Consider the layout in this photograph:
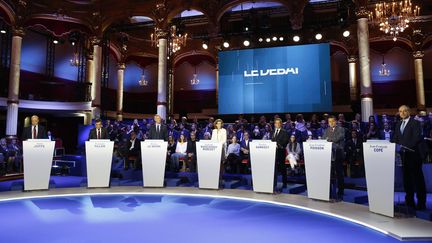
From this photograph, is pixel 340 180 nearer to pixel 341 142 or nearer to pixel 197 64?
pixel 341 142

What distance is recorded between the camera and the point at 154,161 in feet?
17.6

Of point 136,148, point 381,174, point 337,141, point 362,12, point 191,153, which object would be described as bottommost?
point 381,174

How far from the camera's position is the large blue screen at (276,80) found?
33.4ft

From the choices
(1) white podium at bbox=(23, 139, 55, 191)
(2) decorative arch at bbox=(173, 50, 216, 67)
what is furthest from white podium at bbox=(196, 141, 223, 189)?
(2) decorative arch at bbox=(173, 50, 216, 67)

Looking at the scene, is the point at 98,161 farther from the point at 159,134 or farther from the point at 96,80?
the point at 96,80

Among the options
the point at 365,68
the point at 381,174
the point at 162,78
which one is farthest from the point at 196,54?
the point at 381,174

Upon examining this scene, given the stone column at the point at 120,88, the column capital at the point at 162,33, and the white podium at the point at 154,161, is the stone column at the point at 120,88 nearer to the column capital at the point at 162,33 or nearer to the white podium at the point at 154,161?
the column capital at the point at 162,33

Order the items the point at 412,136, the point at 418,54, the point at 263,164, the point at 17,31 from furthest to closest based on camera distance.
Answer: the point at 418,54
the point at 17,31
the point at 263,164
the point at 412,136

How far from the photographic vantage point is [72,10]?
38.3 feet

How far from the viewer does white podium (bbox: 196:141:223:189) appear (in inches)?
205

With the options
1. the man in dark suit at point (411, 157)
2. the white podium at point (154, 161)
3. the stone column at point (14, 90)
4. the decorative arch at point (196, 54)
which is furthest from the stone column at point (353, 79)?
the stone column at point (14, 90)

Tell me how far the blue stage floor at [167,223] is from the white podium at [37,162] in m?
0.66

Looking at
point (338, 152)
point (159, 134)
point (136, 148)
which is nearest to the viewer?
point (338, 152)

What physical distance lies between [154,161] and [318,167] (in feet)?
8.97
